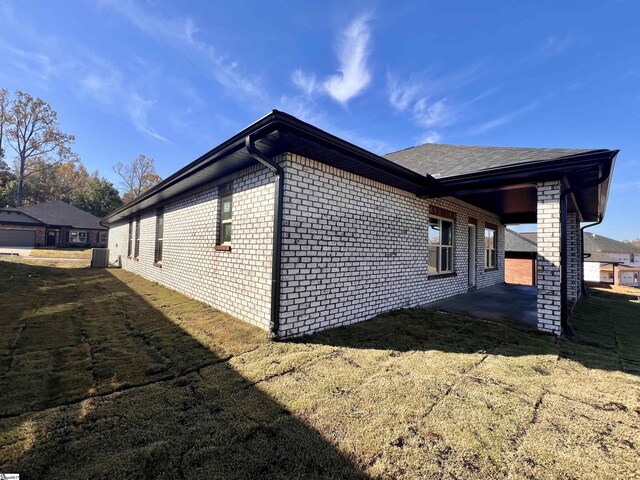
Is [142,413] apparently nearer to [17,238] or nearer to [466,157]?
[466,157]

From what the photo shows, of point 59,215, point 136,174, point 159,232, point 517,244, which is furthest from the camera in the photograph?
point 136,174

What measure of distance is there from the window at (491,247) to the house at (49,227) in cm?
3854

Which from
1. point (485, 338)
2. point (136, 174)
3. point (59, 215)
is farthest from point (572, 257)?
point (136, 174)

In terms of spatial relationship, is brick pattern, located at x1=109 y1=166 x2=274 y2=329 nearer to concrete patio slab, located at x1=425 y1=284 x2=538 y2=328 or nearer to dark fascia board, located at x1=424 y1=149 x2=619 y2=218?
dark fascia board, located at x1=424 y1=149 x2=619 y2=218

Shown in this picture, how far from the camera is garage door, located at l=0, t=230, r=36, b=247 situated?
92.9 ft

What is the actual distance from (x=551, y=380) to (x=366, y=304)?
9.43ft

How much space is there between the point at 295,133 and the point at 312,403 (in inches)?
124

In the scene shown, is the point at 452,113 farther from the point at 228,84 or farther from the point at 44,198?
the point at 44,198

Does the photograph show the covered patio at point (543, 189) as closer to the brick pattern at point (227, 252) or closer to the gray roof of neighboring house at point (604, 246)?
the brick pattern at point (227, 252)

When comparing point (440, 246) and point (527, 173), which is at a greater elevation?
point (527, 173)

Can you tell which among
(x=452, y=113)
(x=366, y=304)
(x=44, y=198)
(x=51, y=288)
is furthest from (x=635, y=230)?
(x=44, y=198)

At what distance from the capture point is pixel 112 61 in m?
8.21

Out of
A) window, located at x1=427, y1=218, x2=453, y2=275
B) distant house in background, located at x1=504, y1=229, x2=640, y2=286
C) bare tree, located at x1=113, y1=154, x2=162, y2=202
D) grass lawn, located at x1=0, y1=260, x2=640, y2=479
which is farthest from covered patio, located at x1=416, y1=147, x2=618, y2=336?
bare tree, located at x1=113, y1=154, x2=162, y2=202

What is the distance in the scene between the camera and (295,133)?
11.6 ft
